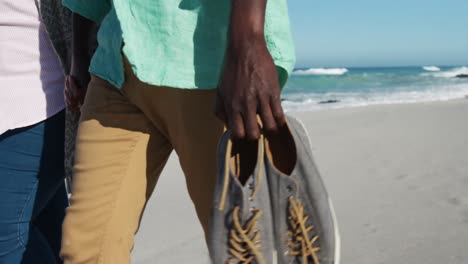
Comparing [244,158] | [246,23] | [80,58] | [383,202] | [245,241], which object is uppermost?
[246,23]

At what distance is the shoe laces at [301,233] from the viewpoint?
1.33 m

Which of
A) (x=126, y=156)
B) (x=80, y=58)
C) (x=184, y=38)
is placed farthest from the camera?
(x=80, y=58)

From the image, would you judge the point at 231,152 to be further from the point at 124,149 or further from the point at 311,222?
the point at 124,149

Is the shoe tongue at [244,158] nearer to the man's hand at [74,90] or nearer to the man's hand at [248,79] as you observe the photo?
the man's hand at [248,79]

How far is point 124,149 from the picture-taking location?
5.29ft

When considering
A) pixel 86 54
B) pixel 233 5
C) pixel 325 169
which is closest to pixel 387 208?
pixel 325 169

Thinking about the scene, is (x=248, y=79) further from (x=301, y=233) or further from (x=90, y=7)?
(x=90, y=7)

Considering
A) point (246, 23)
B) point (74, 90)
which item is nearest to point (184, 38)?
point (246, 23)

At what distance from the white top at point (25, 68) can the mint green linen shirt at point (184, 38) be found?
0.59 metres

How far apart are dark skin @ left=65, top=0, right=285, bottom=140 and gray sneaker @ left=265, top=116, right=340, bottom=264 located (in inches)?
2.7

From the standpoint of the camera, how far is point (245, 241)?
4.40 ft

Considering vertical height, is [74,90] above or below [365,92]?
above

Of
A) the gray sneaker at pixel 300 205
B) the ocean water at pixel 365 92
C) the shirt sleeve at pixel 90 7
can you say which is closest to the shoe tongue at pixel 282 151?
the gray sneaker at pixel 300 205

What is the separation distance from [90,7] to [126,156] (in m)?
0.50
